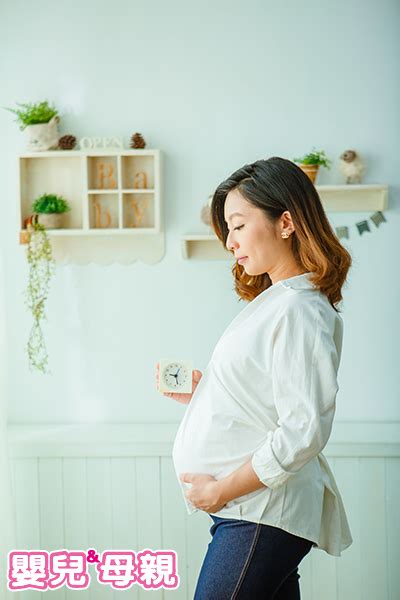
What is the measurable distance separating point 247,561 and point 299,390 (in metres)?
0.35

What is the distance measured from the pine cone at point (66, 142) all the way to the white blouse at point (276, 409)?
1.33 meters

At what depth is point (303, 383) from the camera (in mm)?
1408

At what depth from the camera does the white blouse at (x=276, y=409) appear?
1.42m

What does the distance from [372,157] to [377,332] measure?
612 millimetres

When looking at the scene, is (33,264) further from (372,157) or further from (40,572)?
(372,157)

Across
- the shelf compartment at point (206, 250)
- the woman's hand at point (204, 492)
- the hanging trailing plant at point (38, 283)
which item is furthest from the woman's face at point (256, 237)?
the hanging trailing plant at point (38, 283)

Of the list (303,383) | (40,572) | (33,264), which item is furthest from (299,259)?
(40,572)

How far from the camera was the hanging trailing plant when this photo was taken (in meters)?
2.66

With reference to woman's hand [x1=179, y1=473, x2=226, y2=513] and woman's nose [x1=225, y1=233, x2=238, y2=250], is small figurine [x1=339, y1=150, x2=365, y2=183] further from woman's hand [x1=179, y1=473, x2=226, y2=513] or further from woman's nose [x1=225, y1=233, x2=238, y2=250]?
woman's hand [x1=179, y1=473, x2=226, y2=513]

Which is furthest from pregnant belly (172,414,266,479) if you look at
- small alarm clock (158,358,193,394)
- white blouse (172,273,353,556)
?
small alarm clock (158,358,193,394)

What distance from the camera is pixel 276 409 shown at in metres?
1.49

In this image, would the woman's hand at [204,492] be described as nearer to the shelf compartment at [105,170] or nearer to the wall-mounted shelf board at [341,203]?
the wall-mounted shelf board at [341,203]

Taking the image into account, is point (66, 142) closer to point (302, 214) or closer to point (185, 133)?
point (185, 133)

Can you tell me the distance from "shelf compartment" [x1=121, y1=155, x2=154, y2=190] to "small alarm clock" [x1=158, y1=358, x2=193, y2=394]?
1.06 metres
